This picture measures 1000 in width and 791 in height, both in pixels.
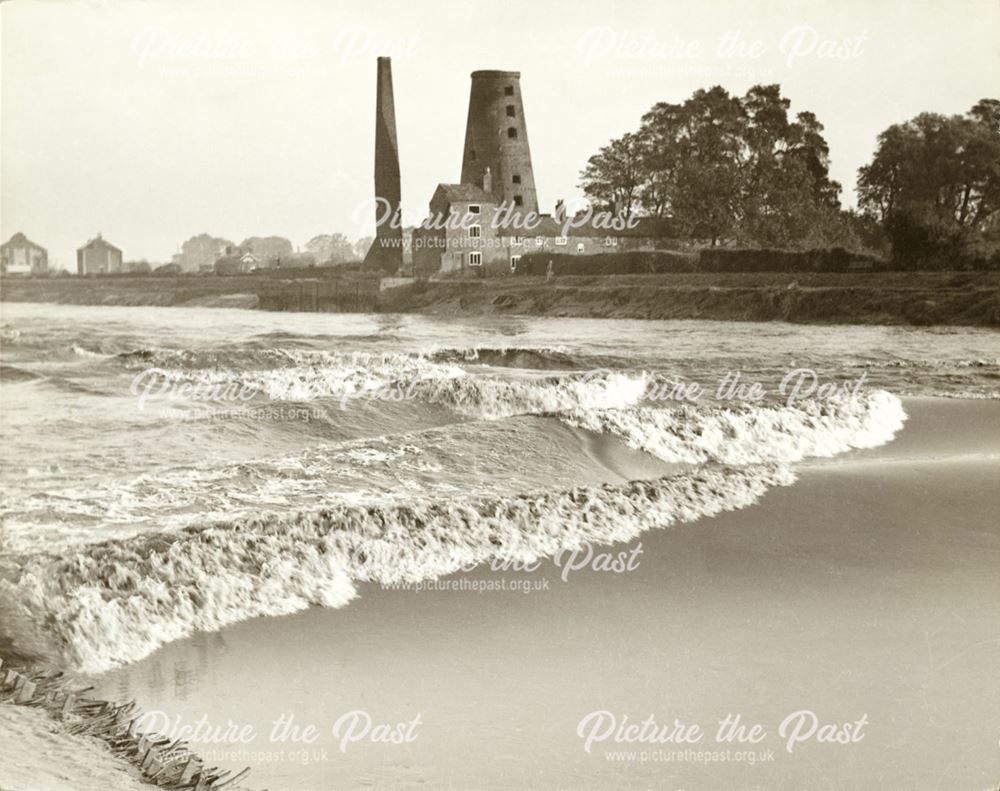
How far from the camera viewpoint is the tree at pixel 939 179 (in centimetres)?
320

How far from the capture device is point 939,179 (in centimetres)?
320

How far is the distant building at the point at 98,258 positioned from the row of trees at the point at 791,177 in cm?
154

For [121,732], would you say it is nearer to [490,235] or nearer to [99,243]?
[99,243]

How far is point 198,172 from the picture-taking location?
3.00 m

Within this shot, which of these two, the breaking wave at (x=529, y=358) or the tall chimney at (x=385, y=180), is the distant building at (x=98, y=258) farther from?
the breaking wave at (x=529, y=358)

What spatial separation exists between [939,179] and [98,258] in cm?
277

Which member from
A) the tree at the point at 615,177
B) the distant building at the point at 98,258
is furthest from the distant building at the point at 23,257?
the tree at the point at 615,177

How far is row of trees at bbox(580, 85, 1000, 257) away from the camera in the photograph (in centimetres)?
316

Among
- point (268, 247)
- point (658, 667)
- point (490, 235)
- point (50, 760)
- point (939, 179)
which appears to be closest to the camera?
point (50, 760)

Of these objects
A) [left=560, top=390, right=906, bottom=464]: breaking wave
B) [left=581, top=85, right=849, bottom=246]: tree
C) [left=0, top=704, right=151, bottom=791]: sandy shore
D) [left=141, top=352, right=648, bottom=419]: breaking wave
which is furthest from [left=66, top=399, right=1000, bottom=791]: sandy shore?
[left=581, top=85, right=849, bottom=246]: tree

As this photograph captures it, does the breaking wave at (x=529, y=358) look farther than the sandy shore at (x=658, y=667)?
Yes

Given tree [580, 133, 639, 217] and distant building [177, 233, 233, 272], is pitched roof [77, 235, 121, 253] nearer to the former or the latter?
distant building [177, 233, 233, 272]

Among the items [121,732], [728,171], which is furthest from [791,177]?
[121,732]

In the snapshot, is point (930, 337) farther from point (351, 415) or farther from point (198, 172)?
point (198, 172)
